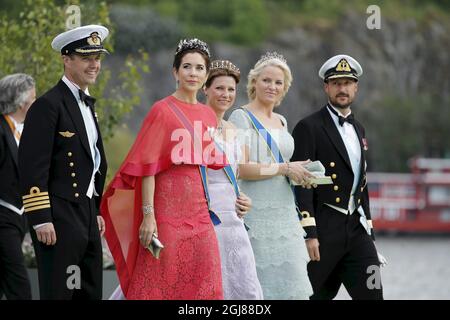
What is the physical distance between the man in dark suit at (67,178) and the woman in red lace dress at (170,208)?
19cm

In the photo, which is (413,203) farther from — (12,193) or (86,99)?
(86,99)

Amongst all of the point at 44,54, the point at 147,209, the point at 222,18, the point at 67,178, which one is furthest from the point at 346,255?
the point at 222,18

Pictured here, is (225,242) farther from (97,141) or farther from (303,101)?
(303,101)

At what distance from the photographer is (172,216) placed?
20.7 ft

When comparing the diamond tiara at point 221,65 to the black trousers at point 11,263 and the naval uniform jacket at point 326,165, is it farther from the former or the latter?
the black trousers at point 11,263

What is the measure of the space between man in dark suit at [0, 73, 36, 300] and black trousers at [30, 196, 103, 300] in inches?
66.2

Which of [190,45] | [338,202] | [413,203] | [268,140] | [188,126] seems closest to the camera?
[188,126]

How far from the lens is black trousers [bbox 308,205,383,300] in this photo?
7.52 meters

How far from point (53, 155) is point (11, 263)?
1851mm

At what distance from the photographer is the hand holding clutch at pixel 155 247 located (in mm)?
6219

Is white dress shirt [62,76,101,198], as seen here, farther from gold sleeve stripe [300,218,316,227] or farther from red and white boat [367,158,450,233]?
red and white boat [367,158,450,233]

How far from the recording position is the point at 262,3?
36.3 m

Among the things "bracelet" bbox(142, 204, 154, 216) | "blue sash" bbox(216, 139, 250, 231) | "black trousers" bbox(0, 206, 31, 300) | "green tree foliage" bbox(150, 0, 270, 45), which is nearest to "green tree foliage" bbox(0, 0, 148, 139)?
"black trousers" bbox(0, 206, 31, 300)

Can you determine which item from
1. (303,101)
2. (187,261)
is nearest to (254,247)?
(187,261)
